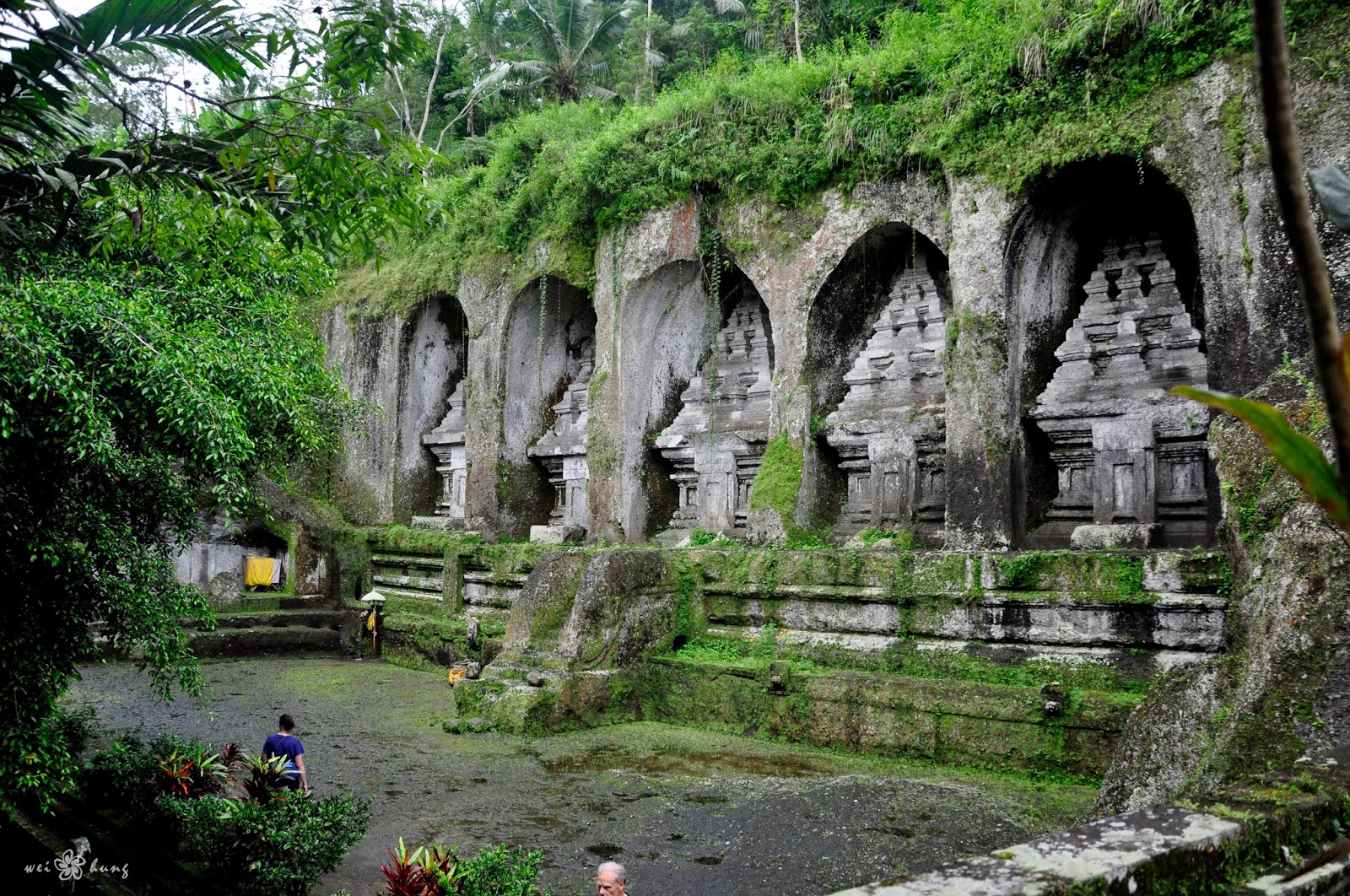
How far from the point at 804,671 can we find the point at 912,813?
2.28 meters

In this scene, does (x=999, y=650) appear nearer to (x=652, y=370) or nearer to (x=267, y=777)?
(x=267, y=777)

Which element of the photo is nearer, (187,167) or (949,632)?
(187,167)

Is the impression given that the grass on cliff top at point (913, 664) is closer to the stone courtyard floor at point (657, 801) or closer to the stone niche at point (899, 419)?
the stone courtyard floor at point (657, 801)

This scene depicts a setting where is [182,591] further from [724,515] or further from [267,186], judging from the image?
[724,515]

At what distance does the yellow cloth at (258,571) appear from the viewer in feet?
54.3

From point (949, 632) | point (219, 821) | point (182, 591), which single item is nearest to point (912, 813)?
point (949, 632)

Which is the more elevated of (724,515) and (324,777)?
(724,515)

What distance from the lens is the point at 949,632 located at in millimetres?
8391

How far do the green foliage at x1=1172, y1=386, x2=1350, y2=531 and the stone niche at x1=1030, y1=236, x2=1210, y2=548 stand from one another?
24.6 ft

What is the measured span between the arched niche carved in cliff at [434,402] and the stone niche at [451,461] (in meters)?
0.01

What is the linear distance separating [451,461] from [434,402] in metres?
1.12

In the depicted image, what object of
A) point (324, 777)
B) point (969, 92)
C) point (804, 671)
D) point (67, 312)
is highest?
point (969, 92)

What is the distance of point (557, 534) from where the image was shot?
520 inches

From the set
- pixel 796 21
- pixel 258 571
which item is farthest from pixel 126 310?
pixel 796 21
